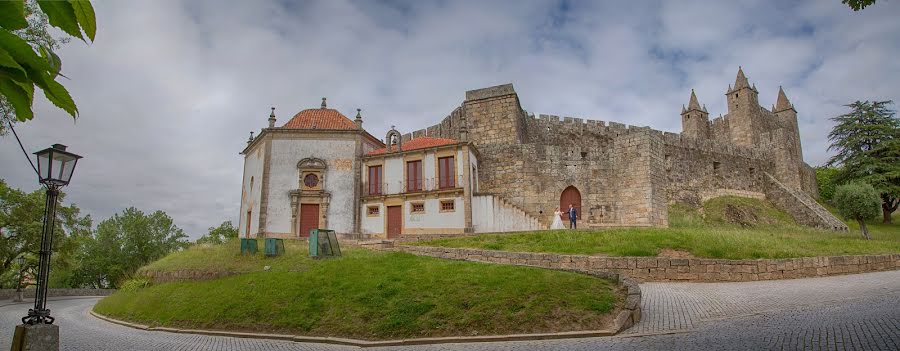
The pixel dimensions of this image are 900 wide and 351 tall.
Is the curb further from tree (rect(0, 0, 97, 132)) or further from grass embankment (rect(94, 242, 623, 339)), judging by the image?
tree (rect(0, 0, 97, 132))

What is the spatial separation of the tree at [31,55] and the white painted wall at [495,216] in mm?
22182

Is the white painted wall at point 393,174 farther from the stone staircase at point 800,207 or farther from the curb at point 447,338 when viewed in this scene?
the stone staircase at point 800,207

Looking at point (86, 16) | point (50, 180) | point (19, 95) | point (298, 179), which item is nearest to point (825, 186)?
point (298, 179)

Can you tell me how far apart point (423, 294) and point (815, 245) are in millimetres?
13975

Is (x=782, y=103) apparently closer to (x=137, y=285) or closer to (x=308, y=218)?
(x=308, y=218)

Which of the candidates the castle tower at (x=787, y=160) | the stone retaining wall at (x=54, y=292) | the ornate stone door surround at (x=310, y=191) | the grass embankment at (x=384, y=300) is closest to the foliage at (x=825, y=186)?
the castle tower at (x=787, y=160)

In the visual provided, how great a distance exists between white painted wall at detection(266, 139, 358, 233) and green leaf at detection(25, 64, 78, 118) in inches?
934

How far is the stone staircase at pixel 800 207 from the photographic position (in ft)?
92.9

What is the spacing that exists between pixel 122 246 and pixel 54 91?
164 ft

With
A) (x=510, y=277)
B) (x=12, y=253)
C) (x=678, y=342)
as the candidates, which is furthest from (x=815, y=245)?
(x=12, y=253)

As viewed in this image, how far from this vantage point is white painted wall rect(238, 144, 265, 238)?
24.9m

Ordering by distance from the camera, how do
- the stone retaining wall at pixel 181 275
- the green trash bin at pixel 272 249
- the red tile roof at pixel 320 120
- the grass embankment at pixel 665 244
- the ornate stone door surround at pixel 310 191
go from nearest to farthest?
1. the grass embankment at pixel 665 244
2. the stone retaining wall at pixel 181 275
3. the green trash bin at pixel 272 249
4. the ornate stone door surround at pixel 310 191
5. the red tile roof at pixel 320 120

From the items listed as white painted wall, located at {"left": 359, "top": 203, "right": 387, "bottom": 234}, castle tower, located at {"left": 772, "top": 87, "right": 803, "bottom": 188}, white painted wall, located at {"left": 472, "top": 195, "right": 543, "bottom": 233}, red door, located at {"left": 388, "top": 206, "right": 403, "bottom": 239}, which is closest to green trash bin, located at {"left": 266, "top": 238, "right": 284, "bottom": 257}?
white painted wall, located at {"left": 359, "top": 203, "right": 387, "bottom": 234}

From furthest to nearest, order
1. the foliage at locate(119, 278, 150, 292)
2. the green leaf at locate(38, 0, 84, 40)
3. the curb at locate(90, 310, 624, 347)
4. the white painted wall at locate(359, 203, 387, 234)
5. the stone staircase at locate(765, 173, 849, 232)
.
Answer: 1. the stone staircase at locate(765, 173, 849, 232)
2. the white painted wall at locate(359, 203, 387, 234)
3. the foliage at locate(119, 278, 150, 292)
4. the curb at locate(90, 310, 624, 347)
5. the green leaf at locate(38, 0, 84, 40)
